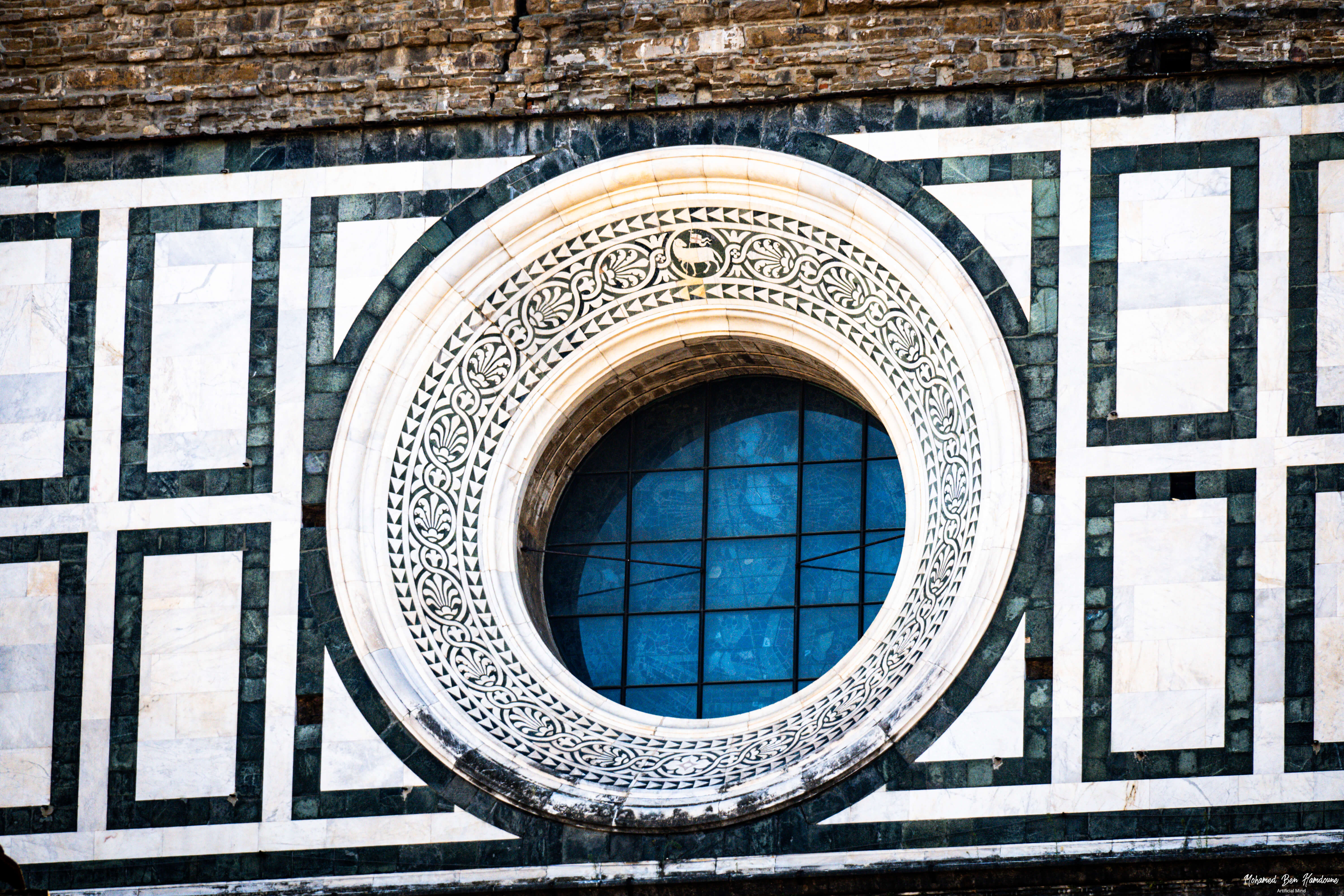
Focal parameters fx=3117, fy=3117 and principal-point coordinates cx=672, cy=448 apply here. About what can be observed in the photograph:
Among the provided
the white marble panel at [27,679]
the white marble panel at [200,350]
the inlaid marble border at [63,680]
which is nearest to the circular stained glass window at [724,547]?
the white marble panel at [200,350]

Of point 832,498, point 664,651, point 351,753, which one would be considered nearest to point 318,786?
point 351,753

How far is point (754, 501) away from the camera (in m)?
18.7

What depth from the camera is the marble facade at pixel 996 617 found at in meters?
16.8

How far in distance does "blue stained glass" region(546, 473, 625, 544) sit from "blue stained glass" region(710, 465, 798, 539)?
583 millimetres

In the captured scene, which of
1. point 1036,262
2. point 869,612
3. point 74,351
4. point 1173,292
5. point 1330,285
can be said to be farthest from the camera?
point 74,351

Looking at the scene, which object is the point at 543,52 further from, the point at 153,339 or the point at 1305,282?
the point at 1305,282

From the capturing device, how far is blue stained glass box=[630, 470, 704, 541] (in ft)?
61.6

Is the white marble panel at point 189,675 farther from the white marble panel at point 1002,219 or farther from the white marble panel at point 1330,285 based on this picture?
the white marble panel at point 1330,285

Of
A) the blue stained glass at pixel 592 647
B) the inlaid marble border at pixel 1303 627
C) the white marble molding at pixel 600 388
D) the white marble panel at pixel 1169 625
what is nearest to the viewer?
the inlaid marble border at pixel 1303 627

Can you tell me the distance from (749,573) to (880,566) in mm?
787

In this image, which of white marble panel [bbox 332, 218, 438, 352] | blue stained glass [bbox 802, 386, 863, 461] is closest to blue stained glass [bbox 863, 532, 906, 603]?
blue stained glass [bbox 802, 386, 863, 461]

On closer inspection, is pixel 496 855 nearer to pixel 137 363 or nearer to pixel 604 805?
pixel 604 805

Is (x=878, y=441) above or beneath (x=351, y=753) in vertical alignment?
above

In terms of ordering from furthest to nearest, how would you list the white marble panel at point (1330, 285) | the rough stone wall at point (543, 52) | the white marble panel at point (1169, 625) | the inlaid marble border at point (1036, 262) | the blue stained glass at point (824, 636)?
the blue stained glass at point (824, 636)
the rough stone wall at point (543, 52)
the inlaid marble border at point (1036, 262)
the white marble panel at point (1330, 285)
the white marble panel at point (1169, 625)
